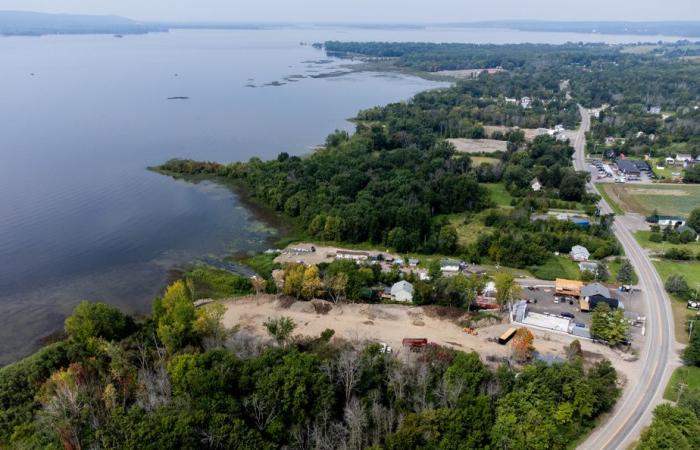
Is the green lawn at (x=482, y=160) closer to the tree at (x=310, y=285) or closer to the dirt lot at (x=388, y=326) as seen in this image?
the dirt lot at (x=388, y=326)

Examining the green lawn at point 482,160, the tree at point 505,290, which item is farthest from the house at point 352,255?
the green lawn at point 482,160

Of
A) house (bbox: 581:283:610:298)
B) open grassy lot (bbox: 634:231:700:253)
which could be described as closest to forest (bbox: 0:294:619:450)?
house (bbox: 581:283:610:298)

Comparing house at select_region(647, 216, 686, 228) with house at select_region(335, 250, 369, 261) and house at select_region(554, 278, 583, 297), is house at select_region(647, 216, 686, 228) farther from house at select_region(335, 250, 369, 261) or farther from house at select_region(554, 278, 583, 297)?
house at select_region(335, 250, 369, 261)

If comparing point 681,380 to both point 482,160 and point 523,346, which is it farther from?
point 482,160

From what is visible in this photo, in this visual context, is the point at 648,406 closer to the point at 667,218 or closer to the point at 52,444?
the point at 52,444

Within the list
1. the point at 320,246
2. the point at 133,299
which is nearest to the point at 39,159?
the point at 133,299

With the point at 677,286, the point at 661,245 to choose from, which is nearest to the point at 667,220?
the point at 661,245
